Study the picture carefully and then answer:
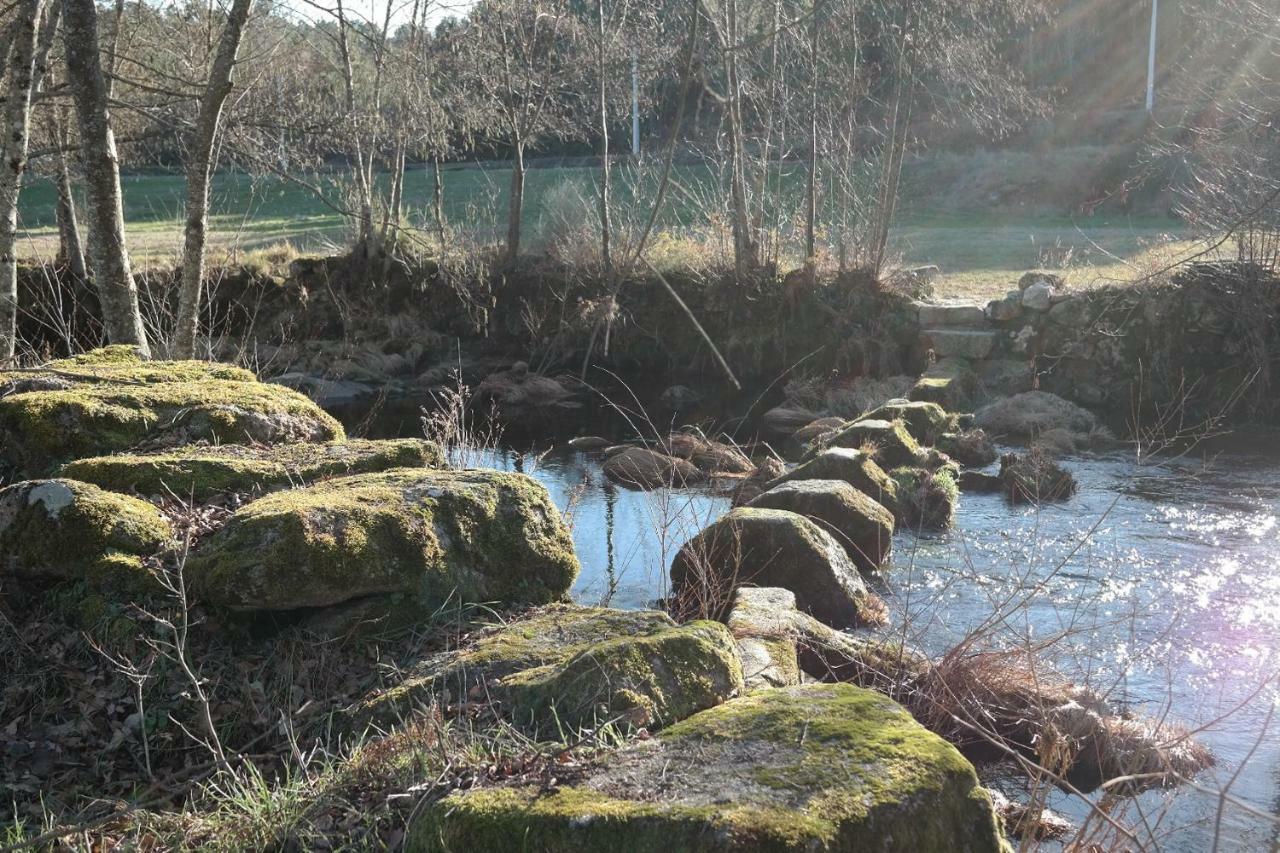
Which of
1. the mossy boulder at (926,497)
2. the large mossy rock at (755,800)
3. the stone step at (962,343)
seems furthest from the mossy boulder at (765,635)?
the stone step at (962,343)

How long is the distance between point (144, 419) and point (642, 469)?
25.1ft

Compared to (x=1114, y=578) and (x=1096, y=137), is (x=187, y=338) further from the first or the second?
(x=1096, y=137)

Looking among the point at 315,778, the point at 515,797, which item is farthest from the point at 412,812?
the point at 315,778

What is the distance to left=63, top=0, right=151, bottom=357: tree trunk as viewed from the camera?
810 centimetres

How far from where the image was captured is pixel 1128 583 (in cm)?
955

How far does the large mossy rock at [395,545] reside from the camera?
486cm

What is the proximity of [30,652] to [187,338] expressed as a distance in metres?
4.40

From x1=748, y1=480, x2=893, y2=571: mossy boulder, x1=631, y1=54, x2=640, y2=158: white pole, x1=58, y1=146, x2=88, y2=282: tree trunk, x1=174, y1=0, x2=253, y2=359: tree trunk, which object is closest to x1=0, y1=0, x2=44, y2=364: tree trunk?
x1=174, y1=0, x2=253, y2=359: tree trunk

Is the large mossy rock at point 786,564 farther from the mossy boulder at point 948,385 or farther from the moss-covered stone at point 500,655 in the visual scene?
the mossy boulder at point 948,385

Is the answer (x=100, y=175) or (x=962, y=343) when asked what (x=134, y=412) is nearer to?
(x=100, y=175)

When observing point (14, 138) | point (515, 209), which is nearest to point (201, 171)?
point (14, 138)

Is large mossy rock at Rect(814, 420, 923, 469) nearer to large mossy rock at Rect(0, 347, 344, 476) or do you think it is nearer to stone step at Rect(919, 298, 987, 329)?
stone step at Rect(919, 298, 987, 329)

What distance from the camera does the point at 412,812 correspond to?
3455 millimetres

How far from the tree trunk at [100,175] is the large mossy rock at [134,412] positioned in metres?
1.46
